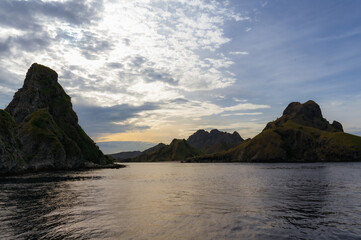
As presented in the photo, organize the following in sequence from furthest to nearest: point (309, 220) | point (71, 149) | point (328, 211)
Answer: point (71, 149)
point (328, 211)
point (309, 220)

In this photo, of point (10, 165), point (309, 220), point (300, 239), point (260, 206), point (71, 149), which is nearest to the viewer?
point (300, 239)

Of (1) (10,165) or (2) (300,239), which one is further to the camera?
(1) (10,165)

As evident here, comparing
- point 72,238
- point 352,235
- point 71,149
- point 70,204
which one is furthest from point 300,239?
point 71,149

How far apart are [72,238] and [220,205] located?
2074cm

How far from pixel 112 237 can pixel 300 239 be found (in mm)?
15345

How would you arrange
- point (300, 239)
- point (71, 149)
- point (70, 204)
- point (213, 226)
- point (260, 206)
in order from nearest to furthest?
point (300, 239) < point (213, 226) < point (260, 206) < point (70, 204) < point (71, 149)

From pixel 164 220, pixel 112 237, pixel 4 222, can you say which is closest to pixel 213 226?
pixel 164 220

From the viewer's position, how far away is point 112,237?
19.9 m

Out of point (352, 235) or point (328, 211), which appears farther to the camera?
point (328, 211)

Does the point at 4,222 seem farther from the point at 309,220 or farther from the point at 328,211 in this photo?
the point at 328,211

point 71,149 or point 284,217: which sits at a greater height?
point 71,149

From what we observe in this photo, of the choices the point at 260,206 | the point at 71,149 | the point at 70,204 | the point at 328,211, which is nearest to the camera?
the point at 328,211

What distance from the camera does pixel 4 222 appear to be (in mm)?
24359

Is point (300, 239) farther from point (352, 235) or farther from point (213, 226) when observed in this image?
point (213, 226)
